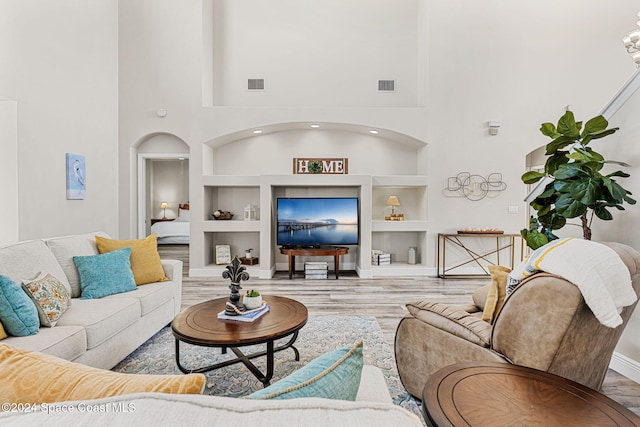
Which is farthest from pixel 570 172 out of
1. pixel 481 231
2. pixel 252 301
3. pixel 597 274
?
pixel 481 231

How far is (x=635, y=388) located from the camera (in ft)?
7.12

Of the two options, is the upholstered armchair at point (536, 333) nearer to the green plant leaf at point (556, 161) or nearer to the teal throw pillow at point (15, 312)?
the green plant leaf at point (556, 161)

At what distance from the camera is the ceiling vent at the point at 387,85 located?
20.1 ft

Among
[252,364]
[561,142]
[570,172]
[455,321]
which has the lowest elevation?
[252,364]

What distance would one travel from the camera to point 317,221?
570 centimetres

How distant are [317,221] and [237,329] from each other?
12.1 ft

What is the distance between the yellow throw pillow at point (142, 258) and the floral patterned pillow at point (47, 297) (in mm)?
740

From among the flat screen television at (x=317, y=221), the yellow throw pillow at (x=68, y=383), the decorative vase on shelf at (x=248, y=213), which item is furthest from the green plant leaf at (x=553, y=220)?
the decorative vase on shelf at (x=248, y=213)

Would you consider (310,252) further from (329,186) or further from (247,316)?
(247,316)

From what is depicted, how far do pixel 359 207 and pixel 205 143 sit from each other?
281cm

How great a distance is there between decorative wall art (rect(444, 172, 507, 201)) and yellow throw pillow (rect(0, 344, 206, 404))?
5566 mm

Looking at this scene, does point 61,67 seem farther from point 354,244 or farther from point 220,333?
point 354,244

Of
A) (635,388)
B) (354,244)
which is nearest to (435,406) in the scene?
(635,388)

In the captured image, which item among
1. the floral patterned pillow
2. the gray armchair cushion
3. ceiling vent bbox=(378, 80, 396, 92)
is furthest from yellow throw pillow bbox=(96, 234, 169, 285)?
ceiling vent bbox=(378, 80, 396, 92)
